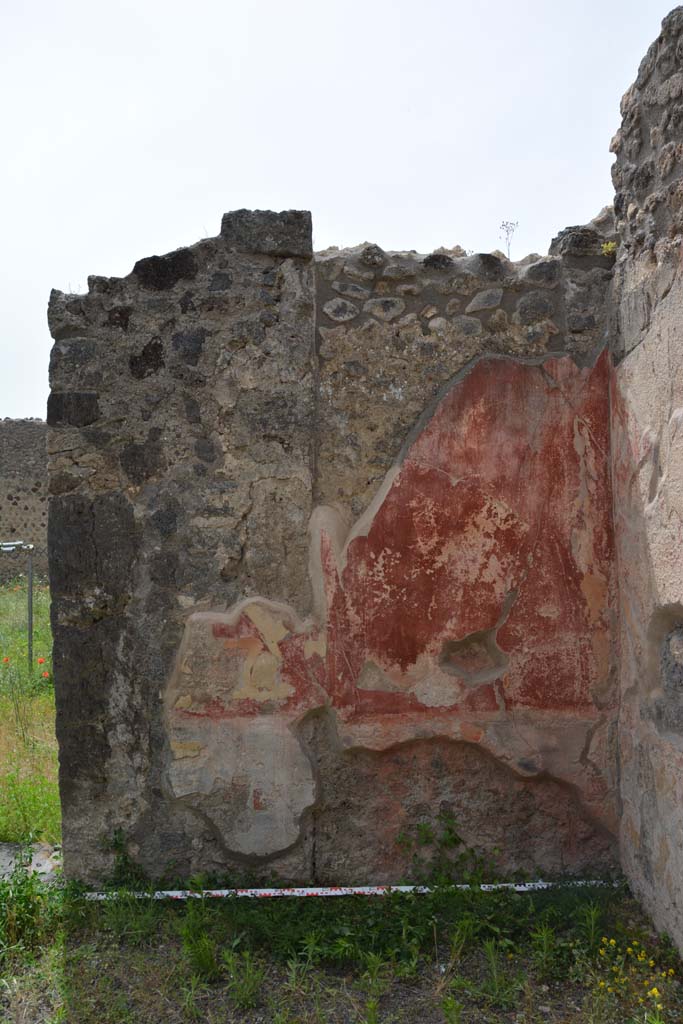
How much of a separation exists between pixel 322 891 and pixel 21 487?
10.8 metres

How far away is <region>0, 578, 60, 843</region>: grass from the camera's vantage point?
3.27 meters

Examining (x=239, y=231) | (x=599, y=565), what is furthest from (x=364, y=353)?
(x=599, y=565)

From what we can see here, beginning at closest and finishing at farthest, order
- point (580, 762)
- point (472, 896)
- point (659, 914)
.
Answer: point (659, 914)
point (472, 896)
point (580, 762)

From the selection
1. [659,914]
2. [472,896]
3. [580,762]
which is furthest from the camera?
[580,762]

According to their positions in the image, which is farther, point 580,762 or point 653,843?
point 580,762

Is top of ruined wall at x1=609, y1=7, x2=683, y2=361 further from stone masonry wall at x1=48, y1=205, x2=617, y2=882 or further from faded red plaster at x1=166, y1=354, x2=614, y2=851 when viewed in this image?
faded red plaster at x1=166, y1=354, x2=614, y2=851

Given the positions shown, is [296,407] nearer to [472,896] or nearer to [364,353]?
[364,353]

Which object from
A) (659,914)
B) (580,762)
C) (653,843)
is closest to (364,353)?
(580,762)

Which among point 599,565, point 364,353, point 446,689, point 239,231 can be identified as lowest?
point 446,689

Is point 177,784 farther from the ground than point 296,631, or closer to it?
closer to it

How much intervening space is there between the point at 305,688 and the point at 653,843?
1.12 metres

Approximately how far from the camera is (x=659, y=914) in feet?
7.71

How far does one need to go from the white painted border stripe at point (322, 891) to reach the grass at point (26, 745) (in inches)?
28.2

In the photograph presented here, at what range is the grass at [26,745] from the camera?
3270mm
